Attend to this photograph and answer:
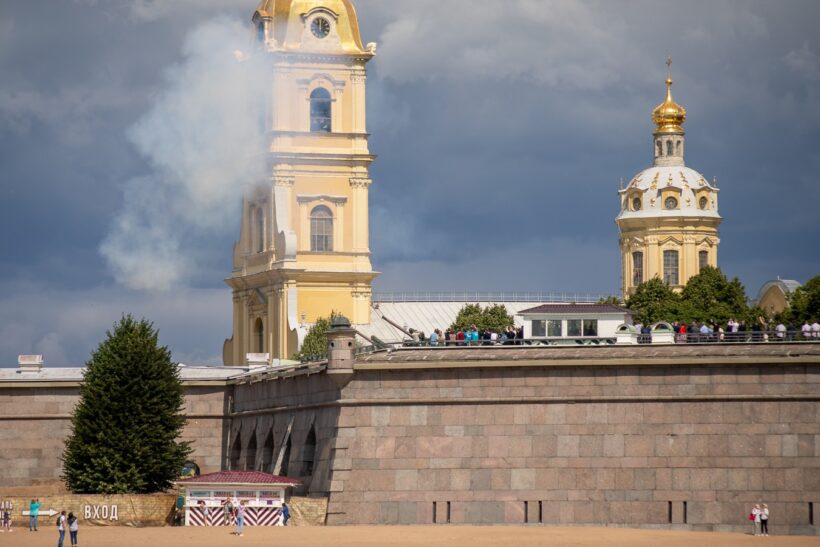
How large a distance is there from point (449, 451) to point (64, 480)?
18.6m

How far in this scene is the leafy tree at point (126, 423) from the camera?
8244cm

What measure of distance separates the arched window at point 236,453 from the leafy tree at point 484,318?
2570 centimetres

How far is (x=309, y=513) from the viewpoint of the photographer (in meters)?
75.8

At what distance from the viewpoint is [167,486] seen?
8388cm

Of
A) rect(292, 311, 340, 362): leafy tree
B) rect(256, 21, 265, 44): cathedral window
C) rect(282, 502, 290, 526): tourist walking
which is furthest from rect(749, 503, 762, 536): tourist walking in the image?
rect(256, 21, 265, 44): cathedral window

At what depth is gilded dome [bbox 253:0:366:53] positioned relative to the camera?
119312 mm

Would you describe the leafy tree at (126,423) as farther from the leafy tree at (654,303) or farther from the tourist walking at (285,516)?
the leafy tree at (654,303)

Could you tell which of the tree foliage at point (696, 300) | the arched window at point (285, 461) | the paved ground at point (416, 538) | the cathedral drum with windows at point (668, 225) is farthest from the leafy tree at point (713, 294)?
the paved ground at point (416, 538)

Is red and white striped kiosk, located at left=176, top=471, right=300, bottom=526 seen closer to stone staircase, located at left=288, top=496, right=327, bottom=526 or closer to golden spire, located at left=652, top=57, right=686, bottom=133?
stone staircase, located at left=288, top=496, right=327, bottom=526

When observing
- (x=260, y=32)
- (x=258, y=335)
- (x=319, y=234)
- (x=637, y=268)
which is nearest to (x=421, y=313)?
(x=258, y=335)

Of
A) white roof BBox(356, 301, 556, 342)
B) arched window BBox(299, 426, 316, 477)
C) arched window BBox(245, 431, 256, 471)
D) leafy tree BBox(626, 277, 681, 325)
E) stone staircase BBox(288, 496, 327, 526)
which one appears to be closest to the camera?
stone staircase BBox(288, 496, 327, 526)

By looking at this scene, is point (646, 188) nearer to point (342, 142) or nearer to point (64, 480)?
point (342, 142)

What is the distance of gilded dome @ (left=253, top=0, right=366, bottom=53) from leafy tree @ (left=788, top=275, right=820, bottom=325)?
25844 mm

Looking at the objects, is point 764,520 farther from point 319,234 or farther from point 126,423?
point 319,234
